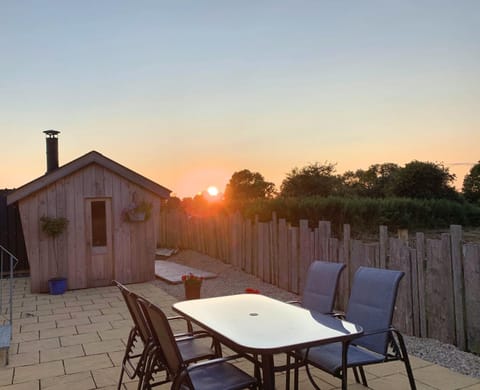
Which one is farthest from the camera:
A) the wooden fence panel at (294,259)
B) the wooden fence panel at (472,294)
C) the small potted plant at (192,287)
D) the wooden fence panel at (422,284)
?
the wooden fence panel at (294,259)

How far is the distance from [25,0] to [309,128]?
618 cm

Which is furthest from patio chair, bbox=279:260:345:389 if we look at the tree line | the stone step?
the tree line

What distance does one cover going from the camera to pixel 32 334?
5.26m

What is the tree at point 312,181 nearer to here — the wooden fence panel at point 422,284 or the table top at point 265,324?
the wooden fence panel at point 422,284

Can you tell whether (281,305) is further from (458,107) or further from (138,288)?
(458,107)

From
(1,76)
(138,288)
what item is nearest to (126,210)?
(138,288)

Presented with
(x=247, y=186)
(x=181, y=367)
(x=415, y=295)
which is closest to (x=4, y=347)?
Result: (x=181, y=367)

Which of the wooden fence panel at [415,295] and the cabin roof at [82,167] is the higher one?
the cabin roof at [82,167]

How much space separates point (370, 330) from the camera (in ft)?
9.95

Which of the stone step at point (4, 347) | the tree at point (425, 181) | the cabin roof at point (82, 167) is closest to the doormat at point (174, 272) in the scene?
the cabin roof at point (82, 167)

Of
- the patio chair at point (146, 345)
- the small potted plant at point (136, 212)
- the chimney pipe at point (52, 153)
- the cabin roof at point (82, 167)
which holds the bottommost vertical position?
the patio chair at point (146, 345)

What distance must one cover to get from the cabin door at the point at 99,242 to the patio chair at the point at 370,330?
6.26 meters

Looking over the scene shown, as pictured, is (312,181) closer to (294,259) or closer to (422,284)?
(294,259)

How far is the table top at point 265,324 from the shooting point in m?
2.44
